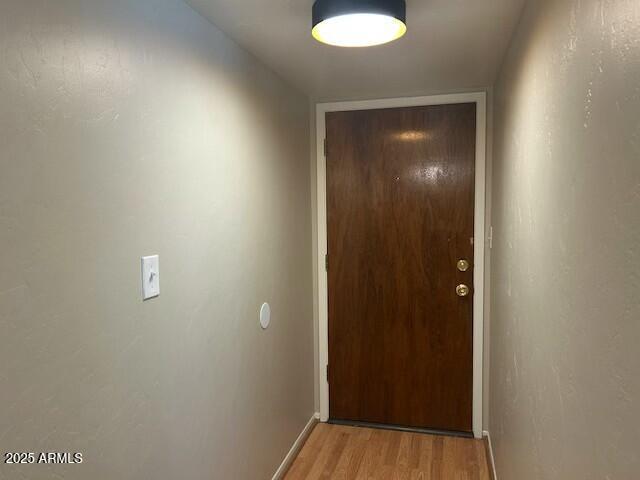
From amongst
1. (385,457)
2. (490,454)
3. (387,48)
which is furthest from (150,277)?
(490,454)

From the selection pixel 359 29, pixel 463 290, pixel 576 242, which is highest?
pixel 359 29

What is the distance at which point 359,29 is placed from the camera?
166 cm

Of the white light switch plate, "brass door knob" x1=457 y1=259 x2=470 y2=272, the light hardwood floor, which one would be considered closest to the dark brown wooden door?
"brass door knob" x1=457 y1=259 x2=470 y2=272

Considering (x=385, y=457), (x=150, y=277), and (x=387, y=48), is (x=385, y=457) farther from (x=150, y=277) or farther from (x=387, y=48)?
(x=387, y=48)

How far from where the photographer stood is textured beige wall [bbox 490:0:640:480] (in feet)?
2.30

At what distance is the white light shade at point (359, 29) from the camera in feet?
5.02

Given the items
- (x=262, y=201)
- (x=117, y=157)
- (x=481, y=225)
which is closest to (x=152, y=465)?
(x=117, y=157)

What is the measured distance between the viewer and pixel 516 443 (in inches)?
67.3

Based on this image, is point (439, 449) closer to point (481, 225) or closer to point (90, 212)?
point (481, 225)

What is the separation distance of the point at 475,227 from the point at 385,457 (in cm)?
143

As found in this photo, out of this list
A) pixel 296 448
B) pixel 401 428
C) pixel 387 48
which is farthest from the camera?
pixel 401 428

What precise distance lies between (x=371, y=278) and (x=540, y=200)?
66.3 inches

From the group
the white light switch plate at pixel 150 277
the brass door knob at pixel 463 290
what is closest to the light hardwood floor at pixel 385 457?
the brass door knob at pixel 463 290

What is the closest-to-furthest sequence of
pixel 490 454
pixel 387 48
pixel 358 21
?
pixel 358 21
pixel 387 48
pixel 490 454
